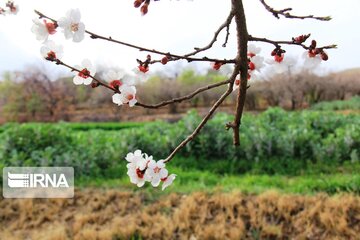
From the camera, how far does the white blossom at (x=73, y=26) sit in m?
1.07

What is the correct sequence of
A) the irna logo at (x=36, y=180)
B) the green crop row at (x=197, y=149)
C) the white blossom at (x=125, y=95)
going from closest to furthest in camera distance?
1. the white blossom at (x=125, y=95)
2. the irna logo at (x=36, y=180)
3. the green crop row at (x=197, y=149)

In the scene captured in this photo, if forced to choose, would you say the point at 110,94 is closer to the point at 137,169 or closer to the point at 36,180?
the point at 36,180

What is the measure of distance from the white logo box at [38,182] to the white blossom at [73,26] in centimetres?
424

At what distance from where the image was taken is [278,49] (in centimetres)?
122

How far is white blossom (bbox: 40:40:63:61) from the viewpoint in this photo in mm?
1161

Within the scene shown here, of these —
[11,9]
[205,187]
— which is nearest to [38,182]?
[205,187]

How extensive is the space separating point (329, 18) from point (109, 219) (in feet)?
12.1

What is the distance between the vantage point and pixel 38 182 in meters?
5.51

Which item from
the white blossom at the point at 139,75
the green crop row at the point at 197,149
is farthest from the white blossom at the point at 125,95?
the green crop row at the point at 197,149

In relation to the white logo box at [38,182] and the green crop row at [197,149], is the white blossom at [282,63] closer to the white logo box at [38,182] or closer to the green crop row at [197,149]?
the white logo box at [38,182]

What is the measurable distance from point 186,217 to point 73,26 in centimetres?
325

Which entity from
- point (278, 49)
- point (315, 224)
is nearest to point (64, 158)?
point (315, 224)

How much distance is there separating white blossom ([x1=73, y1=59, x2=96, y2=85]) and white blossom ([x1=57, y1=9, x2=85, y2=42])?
0.50 feet

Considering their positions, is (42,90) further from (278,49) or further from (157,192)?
(278,49)
